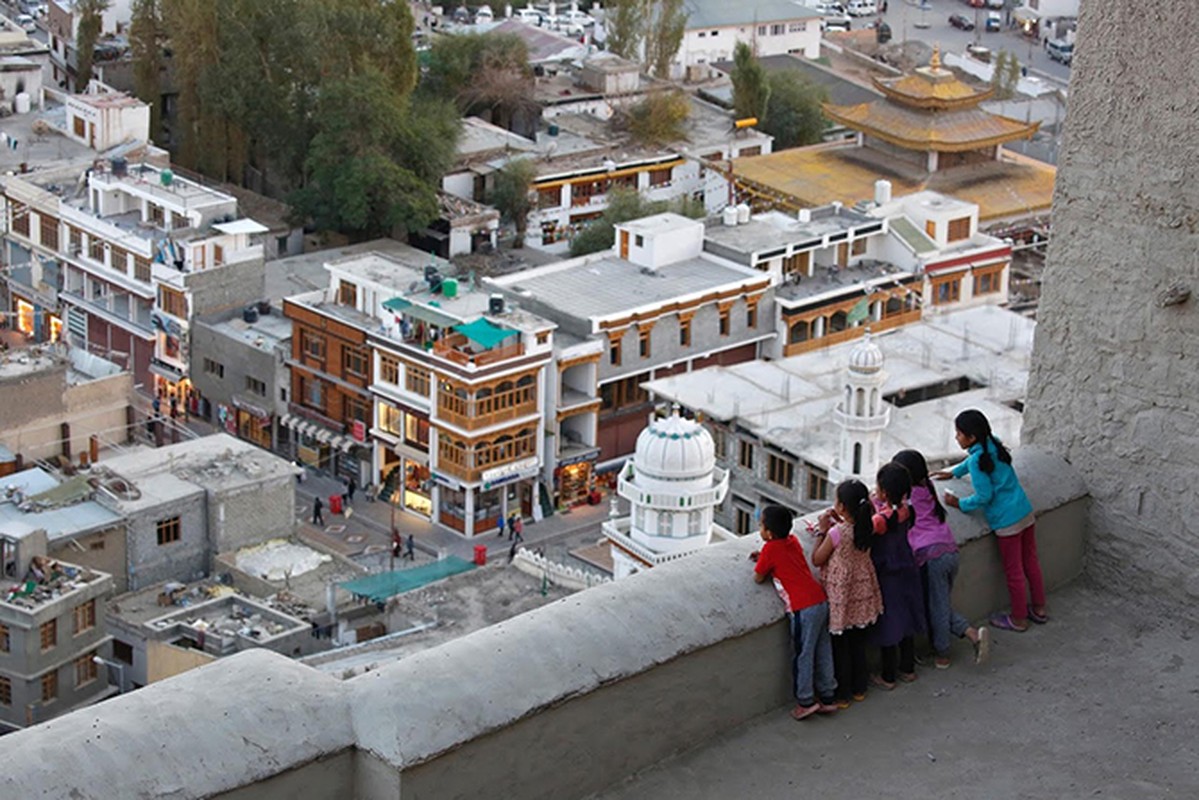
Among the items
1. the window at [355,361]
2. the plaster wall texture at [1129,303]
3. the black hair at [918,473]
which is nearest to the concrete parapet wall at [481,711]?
the black hair at [918,473]

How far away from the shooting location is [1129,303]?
31.5 feet

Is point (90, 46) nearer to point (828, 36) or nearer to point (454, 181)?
point (454, 181)

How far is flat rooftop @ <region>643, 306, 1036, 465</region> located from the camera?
39812 millimetres

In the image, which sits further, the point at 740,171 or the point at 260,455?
the point at 740,171

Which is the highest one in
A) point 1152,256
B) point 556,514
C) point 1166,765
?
point 1152,256

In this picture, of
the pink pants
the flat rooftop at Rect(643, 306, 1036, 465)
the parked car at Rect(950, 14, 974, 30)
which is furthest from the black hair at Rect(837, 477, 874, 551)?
the parked car at Rect(950, 14, 974, 30)

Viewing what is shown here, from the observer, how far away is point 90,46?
62.8 metres

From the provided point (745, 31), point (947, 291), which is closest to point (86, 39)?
point (745, 31)

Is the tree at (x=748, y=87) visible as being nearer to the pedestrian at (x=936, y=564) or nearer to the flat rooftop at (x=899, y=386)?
the flat rooftop at (x=899, y=386)

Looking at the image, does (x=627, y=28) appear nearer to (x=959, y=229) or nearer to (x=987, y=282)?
(x=959, y=229)

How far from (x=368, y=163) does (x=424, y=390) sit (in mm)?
11823

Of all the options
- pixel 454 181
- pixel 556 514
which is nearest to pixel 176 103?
pixel 454 181

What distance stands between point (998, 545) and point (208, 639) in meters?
24.3

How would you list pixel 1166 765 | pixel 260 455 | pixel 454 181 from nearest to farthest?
pixel 1166 765 < pixel 260 455 < pixel 454 181
